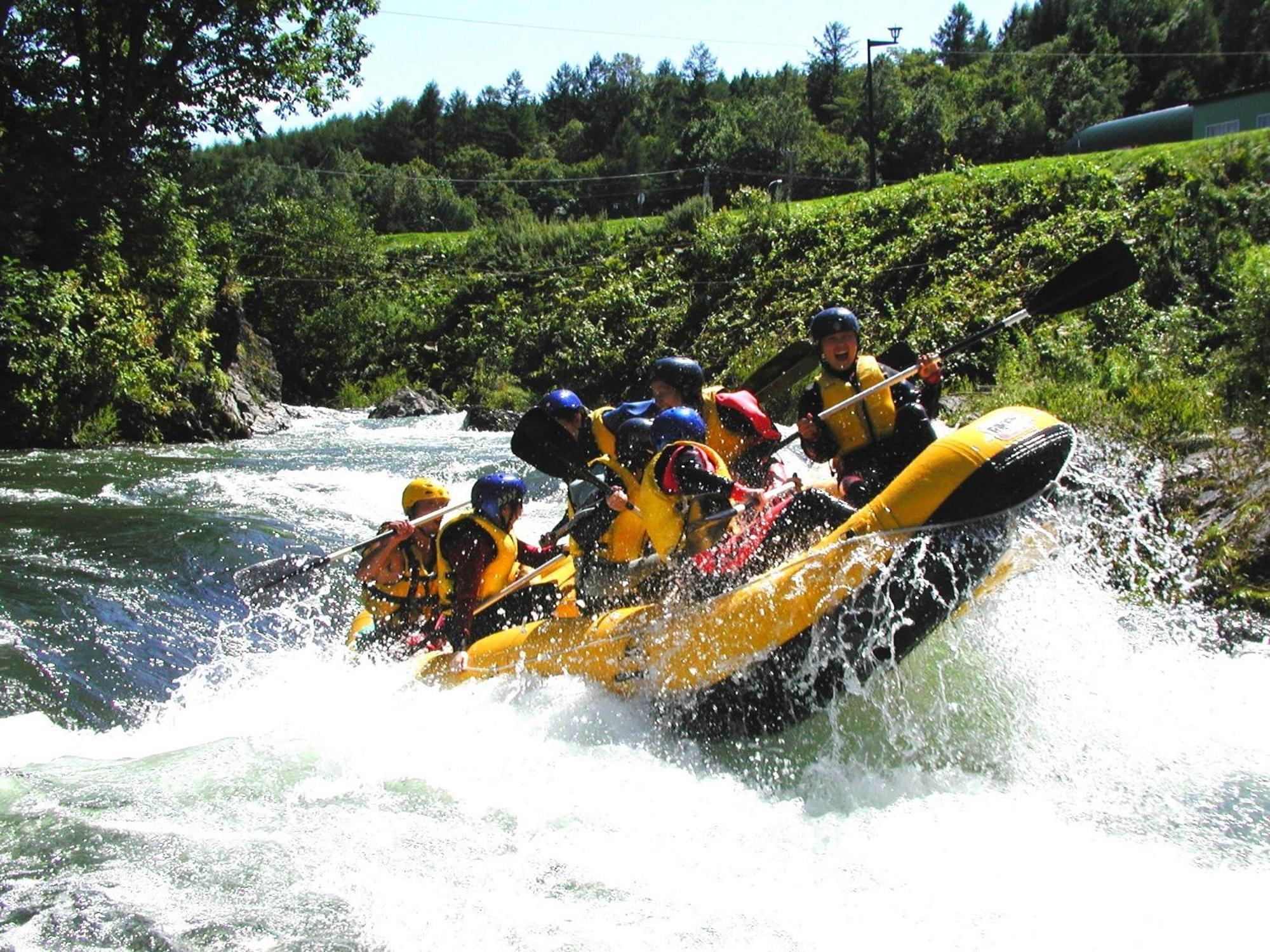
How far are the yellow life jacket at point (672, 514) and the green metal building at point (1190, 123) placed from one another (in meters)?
28.6

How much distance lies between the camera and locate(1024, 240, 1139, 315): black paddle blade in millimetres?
5680

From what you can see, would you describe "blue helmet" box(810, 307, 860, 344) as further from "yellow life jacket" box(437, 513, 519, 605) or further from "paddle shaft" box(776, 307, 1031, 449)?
"yellow life jacket" box(437, 513, 519, 605)

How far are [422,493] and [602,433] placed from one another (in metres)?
1.23

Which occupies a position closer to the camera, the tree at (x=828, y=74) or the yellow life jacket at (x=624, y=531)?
the yellow life jacket at (x=624, y=531)

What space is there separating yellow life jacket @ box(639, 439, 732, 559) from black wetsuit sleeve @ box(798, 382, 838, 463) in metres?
0.66

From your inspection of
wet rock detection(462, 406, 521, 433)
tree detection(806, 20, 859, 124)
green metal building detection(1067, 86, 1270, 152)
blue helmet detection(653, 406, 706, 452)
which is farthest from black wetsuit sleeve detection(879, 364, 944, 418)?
tree detection(806, 20, 859, 124)

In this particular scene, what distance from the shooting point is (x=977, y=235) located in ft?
58.6

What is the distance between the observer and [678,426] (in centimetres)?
496

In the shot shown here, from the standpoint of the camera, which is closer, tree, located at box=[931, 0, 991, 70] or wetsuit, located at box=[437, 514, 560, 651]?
wetsuit, located at box=[437, 514, 560, 651]

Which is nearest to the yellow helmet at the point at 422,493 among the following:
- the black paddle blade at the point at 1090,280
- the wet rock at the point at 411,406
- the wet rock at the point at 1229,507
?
the black paddle blade at the point at 1090,280

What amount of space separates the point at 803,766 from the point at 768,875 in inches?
35.8

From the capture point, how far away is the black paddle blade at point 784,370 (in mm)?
6289

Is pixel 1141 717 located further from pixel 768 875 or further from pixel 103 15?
pixel 103 15

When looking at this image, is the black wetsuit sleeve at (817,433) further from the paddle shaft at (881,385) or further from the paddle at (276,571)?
the paddle at (276,571)
